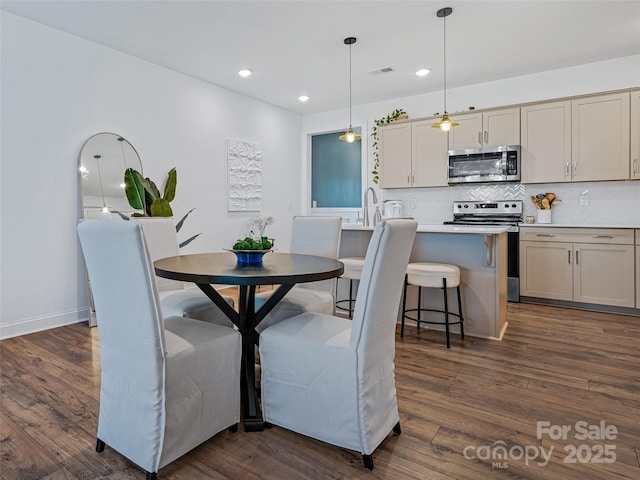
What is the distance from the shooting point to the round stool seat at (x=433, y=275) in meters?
3.00

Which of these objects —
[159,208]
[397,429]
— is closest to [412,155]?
[159,208]

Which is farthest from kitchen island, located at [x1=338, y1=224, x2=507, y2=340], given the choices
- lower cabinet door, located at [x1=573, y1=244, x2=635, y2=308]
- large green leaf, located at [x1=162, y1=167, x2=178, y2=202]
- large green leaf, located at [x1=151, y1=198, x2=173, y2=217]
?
large green leaf, located at [x1=162, y1=167, x2=178, y2=202]

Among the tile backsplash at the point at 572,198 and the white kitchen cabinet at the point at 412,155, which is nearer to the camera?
the tile backsplash at the point at 572,198

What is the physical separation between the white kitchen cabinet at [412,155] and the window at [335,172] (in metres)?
0.75

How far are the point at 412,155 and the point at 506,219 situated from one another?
57.5 inches

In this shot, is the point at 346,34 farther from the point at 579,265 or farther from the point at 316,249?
the point at 579,265

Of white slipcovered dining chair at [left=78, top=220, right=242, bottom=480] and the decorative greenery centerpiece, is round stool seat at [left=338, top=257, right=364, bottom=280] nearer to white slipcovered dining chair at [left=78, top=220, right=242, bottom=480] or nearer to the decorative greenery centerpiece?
white slipcovered dining chair at [left=78, top=220, right=242, bottom=480]

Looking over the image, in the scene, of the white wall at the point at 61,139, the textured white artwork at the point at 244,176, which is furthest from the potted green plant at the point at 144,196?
the textured white artwork at the point at 244,176

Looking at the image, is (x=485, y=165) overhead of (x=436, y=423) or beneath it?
overhead

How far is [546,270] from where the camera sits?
4277 mm

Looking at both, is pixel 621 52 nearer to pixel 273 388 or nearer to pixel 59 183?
pixel 273 388

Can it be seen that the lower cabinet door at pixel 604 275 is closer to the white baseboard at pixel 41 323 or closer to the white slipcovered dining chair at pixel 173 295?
the white slipcovered dining chair at pixel 173 295

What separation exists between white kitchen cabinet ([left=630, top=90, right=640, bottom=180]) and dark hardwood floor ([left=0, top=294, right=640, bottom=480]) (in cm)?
200

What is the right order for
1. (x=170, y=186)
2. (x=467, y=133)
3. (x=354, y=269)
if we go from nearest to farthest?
(x=354, y=269) < (x=170, y=186) < (x=467, y=133)
